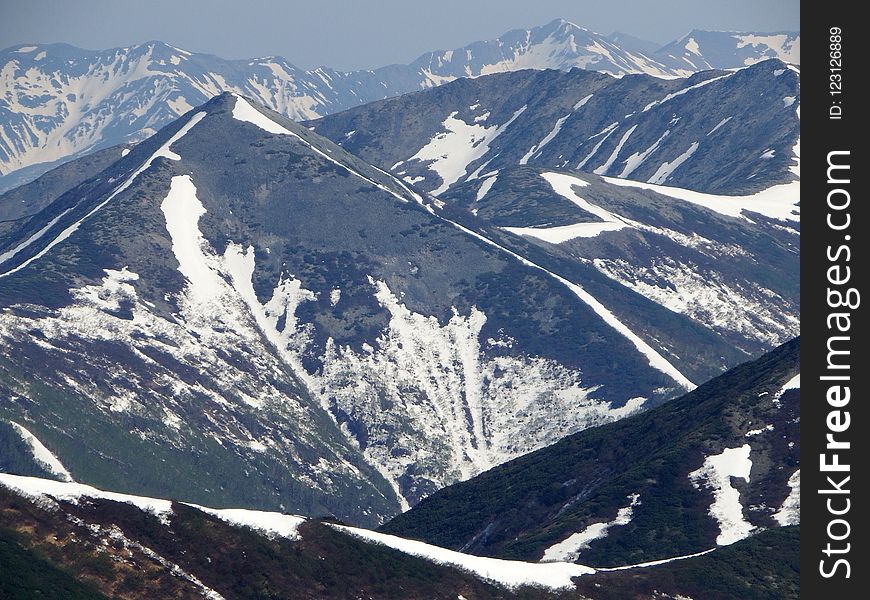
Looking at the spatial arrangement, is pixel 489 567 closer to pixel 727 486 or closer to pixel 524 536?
pixel 524 536

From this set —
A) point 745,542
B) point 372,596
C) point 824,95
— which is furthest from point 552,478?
point 824,95

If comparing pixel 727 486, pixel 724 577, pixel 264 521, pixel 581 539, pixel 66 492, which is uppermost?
pixel 727 486


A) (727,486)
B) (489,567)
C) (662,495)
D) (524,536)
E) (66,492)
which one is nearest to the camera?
(66,492)

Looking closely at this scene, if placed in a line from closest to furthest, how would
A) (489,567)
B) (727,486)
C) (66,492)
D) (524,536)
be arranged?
1. (66,492)
2. (489,567)
3. (524,536)
4. (727,486)

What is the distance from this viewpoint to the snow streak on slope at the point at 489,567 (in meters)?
112

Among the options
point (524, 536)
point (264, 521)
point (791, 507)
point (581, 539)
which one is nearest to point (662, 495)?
point (581, 539)

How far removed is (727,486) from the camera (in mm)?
170625

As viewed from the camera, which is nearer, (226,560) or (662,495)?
(226,560)

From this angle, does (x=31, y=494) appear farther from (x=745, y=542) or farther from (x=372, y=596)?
(x=745, y=542)

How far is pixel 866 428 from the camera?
289 ft

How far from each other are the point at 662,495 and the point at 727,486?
7.57 metres

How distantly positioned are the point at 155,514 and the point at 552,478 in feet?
326

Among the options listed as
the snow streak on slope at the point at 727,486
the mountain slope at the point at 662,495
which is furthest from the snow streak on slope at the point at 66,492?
the snow streak on slope at the point at 727,486

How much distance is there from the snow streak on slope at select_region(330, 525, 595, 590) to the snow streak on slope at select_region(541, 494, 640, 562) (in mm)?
42872
